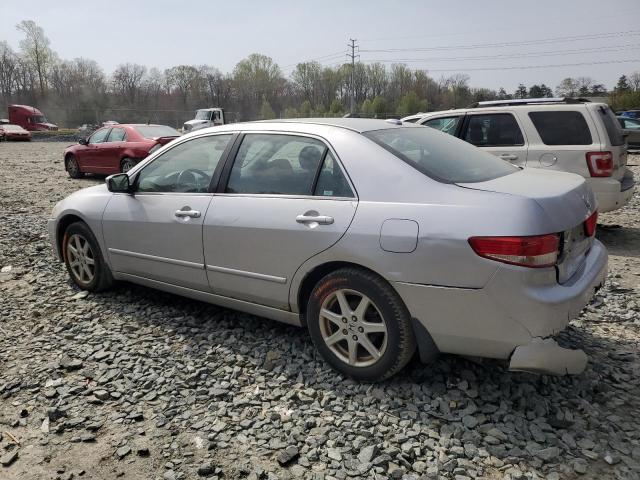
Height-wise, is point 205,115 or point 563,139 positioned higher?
point 205,115

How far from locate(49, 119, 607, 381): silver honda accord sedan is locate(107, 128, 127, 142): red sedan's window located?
369 inches

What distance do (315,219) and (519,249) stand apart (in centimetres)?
118

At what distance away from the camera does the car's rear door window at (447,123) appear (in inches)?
295

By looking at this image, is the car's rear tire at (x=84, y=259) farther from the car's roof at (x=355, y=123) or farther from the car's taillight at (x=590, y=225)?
the car's taillight at (x=590, y=225)

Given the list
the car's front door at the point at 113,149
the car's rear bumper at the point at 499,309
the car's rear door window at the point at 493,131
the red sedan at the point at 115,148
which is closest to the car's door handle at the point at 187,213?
the car's rear bumper at the point at 499,309

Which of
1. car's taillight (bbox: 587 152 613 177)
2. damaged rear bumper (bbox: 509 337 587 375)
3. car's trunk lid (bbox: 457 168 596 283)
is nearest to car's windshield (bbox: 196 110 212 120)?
car's taillight (bbox: 587 152 613 177)

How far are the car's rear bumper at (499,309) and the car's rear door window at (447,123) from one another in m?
5.03

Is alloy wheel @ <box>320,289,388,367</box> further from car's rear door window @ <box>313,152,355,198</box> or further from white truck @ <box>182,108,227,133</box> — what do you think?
white truck @ <box>182,108,227,133</box>

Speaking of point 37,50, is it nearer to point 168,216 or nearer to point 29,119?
point 29,119

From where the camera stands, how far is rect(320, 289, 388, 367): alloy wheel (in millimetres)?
2986

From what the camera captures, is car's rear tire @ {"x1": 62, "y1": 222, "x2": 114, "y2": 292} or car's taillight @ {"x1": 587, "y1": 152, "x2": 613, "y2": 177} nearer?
car's rear tire @ {"x1": 62, "y1": 222, "x2": 114, "y2": 292}

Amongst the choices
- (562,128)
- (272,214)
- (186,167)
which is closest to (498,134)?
(562,128)

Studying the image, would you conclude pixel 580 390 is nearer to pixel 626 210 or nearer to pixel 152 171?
pixel 152 171

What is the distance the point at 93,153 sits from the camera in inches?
525
